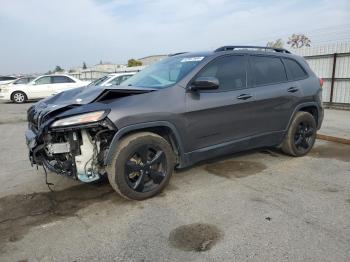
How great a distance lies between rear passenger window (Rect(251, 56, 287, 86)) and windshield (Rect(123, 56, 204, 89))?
975 mm

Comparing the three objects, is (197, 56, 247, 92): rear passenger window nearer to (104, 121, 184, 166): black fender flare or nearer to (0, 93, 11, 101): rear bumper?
(104, 121, 184, 166): black fender flare

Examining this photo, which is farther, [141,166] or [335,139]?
[335,139]

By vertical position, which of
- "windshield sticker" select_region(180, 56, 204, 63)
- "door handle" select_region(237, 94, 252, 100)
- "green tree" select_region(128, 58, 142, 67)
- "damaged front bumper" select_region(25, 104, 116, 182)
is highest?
"green tree" select_region(128, 58, 142, 67)

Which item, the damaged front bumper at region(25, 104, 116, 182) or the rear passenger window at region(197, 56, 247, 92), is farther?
the rear passenger window at region(197, 56, 247, 92)

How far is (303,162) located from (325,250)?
9.24ft

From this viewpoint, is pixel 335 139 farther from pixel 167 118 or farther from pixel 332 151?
pixel 167 118

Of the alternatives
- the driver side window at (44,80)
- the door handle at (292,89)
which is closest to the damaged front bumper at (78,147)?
the door handle at (292,89)

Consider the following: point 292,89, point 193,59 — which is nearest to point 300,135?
point 292,89

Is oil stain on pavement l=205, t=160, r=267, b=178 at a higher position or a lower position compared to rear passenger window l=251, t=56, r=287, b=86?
lower

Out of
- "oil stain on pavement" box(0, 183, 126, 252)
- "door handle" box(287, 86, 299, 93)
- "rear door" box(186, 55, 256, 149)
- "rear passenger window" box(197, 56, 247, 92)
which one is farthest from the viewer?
"door handle" box(287, 86, 299, 93)

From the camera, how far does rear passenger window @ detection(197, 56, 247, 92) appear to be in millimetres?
4547

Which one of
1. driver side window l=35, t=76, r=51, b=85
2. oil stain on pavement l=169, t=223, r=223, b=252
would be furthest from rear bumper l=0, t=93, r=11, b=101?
oil stain on pavement l=169, t=223, r=223, b=252

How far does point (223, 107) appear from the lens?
4484 mm

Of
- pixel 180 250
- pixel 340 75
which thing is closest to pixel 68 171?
pixel 180 250
